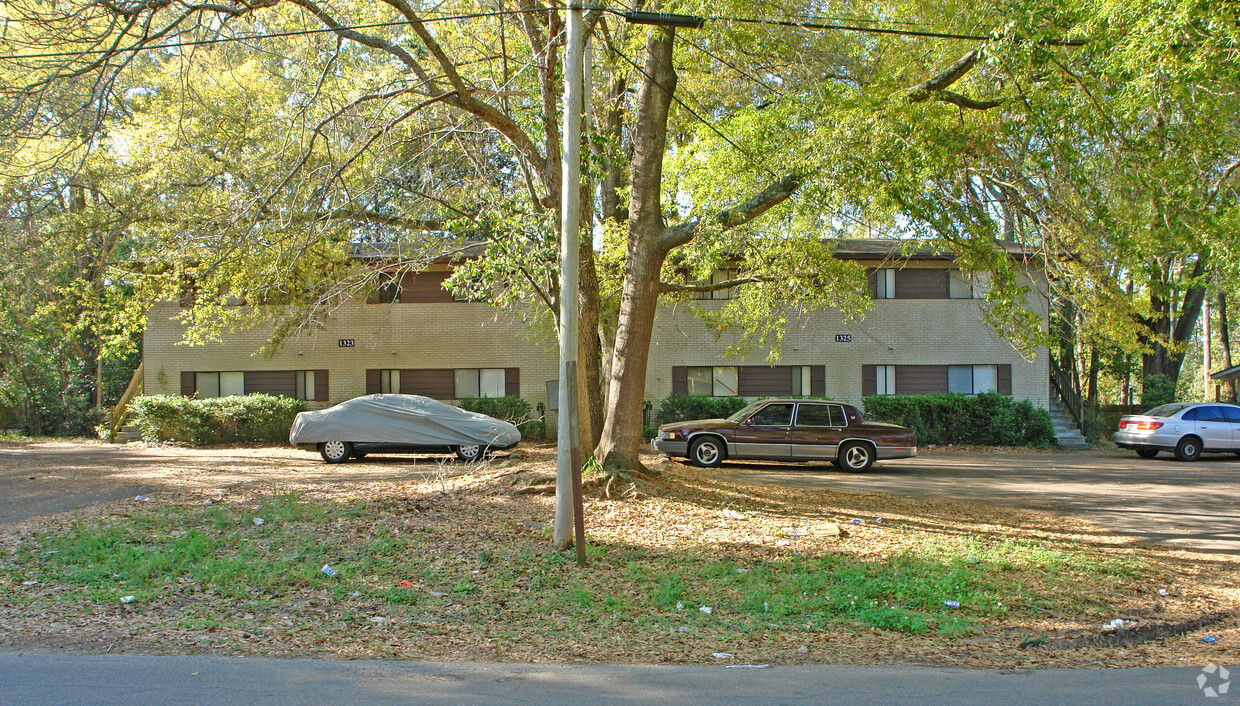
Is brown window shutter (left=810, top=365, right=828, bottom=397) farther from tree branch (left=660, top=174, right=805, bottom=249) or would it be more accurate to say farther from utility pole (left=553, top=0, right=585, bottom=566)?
utility pole (left=553, top=0, right=585, bottom=566)

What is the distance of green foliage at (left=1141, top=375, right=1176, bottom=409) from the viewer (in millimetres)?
27906

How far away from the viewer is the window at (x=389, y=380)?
25969 millimetres

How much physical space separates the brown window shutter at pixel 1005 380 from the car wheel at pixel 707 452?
505 inches

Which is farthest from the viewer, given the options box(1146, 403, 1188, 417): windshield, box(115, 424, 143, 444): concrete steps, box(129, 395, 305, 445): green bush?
box(115, 424, 143, 444): concrete steps

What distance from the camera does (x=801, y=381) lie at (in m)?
26.1

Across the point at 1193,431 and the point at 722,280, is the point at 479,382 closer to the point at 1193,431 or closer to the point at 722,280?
the point at 722,280

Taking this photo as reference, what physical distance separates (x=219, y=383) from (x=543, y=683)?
24.1m

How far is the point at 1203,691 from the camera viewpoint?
514 centimetres

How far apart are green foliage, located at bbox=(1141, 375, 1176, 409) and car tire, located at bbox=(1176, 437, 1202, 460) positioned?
6.85 meters

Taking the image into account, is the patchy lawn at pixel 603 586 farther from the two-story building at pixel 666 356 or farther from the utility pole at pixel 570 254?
the two-story building at pixel 666 356

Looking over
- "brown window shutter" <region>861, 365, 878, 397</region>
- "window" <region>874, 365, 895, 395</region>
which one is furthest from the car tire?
"brown window shutter" <region>861, 365, 878, 397</region>

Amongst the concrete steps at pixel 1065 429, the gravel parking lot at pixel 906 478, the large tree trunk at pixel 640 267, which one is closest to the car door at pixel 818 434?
the gravel parking lot at pixel 906 478

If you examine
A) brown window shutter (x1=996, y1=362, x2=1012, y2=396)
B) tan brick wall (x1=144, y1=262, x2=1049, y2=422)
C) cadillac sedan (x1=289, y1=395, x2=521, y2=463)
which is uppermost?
tan brick wall (x1=144, y1=262, x2=1049, y2=422)

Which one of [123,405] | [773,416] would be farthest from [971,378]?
[123,405]
